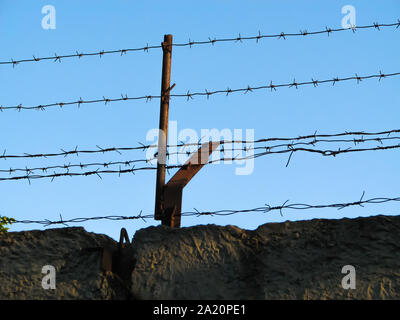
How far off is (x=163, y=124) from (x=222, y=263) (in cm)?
95

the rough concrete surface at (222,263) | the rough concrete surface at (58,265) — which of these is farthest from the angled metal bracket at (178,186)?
the rough concrete surface at (58,265)

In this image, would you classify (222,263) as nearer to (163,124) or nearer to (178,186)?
(178,186)

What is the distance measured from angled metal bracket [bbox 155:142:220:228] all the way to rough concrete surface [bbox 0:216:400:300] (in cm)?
16

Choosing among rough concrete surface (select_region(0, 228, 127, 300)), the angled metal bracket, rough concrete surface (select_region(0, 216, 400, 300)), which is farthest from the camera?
the angled metal bracket

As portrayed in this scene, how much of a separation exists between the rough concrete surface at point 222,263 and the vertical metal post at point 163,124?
0.26 metres

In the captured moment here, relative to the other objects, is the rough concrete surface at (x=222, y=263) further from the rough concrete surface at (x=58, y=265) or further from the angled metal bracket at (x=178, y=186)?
the angled metal bracket at (x=178, y=186)

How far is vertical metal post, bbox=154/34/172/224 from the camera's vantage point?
3.22 m

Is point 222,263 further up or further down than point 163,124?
further down

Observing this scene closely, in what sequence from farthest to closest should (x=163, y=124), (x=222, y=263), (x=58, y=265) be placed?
(x=163, y=124)
(x=58, y=265)
(x=222, y=263)

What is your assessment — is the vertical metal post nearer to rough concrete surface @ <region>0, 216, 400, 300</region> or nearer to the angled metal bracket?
the angled metal bracket

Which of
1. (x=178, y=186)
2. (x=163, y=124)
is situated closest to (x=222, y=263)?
(x=178, y=186)

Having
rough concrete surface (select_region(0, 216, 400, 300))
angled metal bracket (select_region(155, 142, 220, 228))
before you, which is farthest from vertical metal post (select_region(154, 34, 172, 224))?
rough concrete surface (select_region(0, 216, 400, 300))

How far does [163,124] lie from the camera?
133 inches
